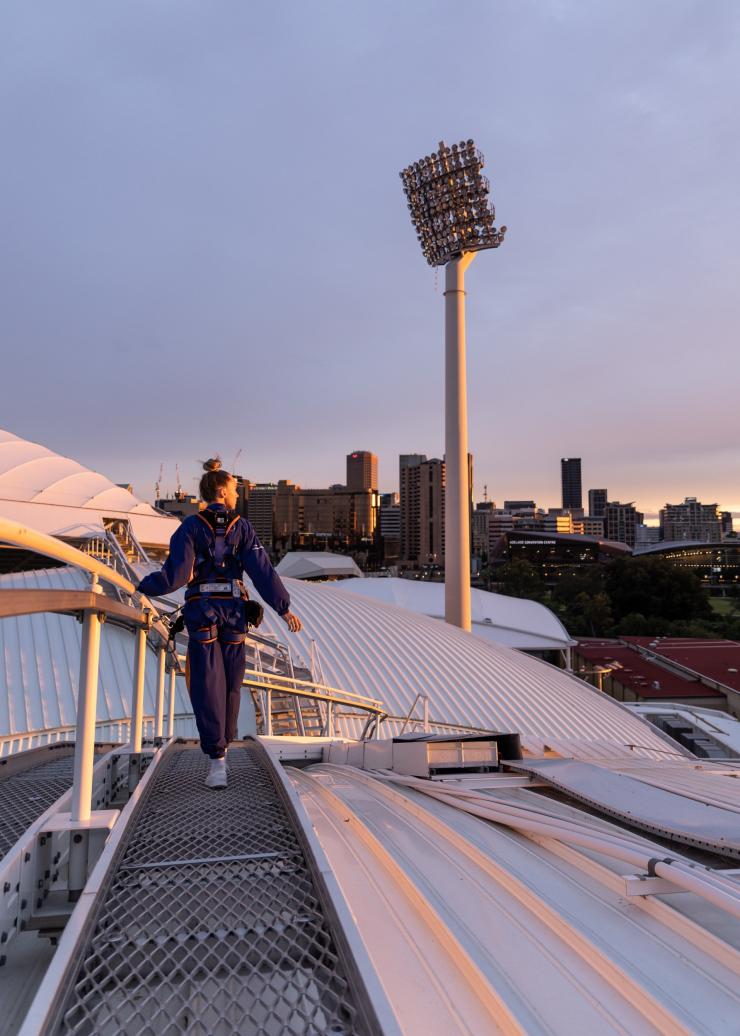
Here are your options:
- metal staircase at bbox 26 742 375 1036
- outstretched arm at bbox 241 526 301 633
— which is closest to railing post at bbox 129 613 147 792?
outstretched arm at bbox 241 526 301 633

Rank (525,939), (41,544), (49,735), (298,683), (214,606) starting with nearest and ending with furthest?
1. (41,544)
2. (525,939)
3. (214,606)
4. (298,683)
5. (49,735)

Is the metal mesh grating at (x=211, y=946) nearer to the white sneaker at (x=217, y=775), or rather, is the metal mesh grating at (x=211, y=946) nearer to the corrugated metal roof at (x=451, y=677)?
the white sneaker at (x=217, y=775)

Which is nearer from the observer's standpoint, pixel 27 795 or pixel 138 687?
pixel 27 795

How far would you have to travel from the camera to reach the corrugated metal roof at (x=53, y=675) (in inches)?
496

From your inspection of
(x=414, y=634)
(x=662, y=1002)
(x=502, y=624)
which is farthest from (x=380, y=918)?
(x=502, y=624)

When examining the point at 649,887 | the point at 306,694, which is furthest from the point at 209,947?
the point at 306,694

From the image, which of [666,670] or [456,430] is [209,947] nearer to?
[456,430]

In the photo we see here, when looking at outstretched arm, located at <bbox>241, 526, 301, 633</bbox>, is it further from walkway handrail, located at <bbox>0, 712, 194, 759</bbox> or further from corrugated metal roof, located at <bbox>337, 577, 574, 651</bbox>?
corrugated metal roof, located at <bbox>337, 577, 574, 651</bbox>

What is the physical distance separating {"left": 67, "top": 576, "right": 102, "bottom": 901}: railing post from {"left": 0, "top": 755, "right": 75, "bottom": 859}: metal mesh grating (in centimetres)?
33

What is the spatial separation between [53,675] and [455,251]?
111 feet

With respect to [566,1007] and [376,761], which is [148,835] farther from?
[376,761]

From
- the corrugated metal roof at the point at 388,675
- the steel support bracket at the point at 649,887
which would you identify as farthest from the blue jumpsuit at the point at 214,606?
the corrugated metal roof at the point at 388,675

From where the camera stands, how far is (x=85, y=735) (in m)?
2.77

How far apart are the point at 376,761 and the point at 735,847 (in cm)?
418
